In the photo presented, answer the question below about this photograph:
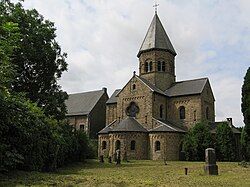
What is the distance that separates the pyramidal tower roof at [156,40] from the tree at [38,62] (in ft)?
66.8

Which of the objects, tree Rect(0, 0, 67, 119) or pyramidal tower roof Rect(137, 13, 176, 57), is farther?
pyramidal tower roof Rect(137, 13, 176, 57)

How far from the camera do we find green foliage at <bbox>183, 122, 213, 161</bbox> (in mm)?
39844

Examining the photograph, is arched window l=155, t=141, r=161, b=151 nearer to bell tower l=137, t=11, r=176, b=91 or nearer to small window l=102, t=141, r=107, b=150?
small window l=102, t=141, r=107, b=150

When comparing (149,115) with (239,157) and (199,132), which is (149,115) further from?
(239,157)

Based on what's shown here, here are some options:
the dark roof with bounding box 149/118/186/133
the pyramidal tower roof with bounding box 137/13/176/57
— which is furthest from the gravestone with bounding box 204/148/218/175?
the pyramidal tower roof with bounding box 137/13/176/57

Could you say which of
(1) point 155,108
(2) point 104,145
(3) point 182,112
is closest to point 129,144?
(2) point 104,145

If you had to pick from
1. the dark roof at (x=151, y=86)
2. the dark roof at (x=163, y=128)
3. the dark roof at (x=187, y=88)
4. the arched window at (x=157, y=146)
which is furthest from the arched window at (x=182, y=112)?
the arched window at (x=157, y=146)

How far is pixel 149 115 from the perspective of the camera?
45.0 meters

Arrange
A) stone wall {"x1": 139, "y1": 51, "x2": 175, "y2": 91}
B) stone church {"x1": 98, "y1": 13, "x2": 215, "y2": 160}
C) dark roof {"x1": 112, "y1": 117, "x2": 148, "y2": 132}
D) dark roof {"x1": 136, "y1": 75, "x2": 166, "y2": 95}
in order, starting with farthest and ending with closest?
1. stone wall {"x1": 139, "y1": 51, "x2": 175, "y2": 91}
2. dark roof {"x1": 136, "y1": 75, "x2": 166, "y2": 95}
3. dark roof {"x1": 112, "y1": 117, "x2": 148, "y2": 132}
4. stone church {"x1": 98, "y1": 13, "x2": 215, "y2": 160}

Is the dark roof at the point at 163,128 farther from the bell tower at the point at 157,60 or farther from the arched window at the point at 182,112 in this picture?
the bell tower at the point at 157,60

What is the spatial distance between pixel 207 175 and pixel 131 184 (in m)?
6.85

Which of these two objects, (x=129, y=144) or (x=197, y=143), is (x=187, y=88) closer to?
(x=197, y=143)

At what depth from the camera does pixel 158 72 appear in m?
50.1

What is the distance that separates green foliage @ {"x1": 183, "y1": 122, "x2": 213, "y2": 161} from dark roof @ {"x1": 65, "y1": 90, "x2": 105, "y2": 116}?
21360 mm
